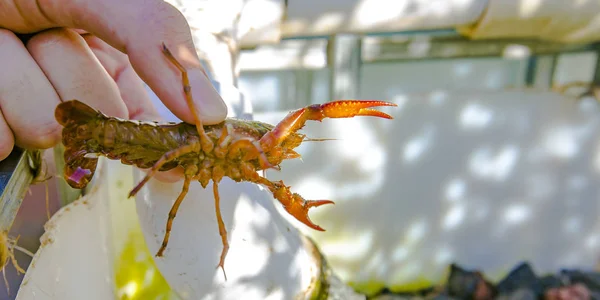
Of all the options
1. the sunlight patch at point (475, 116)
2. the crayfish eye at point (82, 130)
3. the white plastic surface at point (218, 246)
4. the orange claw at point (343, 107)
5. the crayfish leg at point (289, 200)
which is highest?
the orange claw at point (343, 107)

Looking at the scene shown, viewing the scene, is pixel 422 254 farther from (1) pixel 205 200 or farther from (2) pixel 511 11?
Result: (1) pixel 205 200

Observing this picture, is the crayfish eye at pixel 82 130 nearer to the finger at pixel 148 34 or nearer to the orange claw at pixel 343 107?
the finger at pixel 148 34

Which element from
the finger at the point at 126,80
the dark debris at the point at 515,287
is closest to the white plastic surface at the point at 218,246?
the finger at the point at 126,80

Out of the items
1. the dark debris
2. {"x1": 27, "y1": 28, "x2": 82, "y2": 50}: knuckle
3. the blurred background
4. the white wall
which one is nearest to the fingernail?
{"x1": 27, "y1": 28, "x2": 82, "y2": 50}: knuckle

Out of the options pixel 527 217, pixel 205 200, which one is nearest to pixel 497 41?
pixel 527 217

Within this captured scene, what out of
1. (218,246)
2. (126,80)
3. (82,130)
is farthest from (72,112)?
(218,246)

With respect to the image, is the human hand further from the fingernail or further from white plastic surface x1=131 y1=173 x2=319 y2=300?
white plastic surface x1=131 y1=173 x2=319 y2=300

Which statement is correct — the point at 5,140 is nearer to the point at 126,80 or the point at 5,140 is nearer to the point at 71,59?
the point at 71,59
